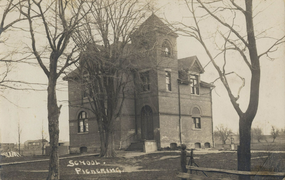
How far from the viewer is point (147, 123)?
2642 cm

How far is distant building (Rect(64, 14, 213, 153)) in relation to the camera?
82.9 feet

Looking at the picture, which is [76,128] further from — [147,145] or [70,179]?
[70,179]

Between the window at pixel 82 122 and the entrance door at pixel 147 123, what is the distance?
238 inches

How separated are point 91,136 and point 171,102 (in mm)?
8243

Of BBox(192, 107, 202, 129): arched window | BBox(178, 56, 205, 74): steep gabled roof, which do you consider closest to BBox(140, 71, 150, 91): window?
BBox(178, 56, 205, 74): steep gabled roof

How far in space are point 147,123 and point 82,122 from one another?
23.1 feet

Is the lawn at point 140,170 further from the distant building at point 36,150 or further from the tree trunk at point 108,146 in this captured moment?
the distant building at point 36,150

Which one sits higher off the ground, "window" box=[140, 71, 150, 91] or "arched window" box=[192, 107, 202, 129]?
"window" box=[140, 71, 150, 91]

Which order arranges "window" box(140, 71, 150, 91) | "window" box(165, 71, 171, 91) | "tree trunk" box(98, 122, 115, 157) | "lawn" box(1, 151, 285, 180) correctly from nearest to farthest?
"lawn" box(1, 151, 285, 180) < "tree trunk" box(98, 122, 115, 157) < "window" box(140, 71, 150, 91) < "window" box(165, 71, 171, 91)

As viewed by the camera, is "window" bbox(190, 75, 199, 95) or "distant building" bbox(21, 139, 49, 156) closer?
"window" bbox(190, 75, 199, 95)

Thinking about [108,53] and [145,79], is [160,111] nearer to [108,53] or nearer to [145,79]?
[145,79]

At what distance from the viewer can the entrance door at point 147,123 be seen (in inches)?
1027

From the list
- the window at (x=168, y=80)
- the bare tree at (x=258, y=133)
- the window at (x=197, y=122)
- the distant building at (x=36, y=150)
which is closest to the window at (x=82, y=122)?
the distant building at (x=36, y=150)

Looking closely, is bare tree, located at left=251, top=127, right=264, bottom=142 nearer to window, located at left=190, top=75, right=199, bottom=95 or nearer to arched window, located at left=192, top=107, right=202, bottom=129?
arched window, located at left=192, top=107, right=202, bottom=129
